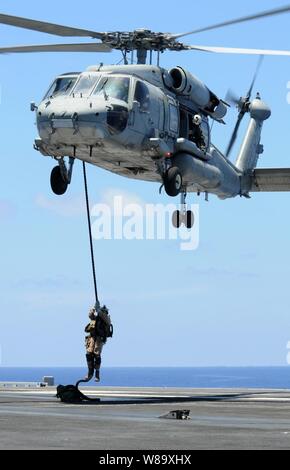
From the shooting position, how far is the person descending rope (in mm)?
Answer: 25656

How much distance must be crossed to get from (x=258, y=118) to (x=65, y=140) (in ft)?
51.0

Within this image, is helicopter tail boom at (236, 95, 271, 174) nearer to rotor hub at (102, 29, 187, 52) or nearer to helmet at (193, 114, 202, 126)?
helmet at (193, 114, 202, 126)

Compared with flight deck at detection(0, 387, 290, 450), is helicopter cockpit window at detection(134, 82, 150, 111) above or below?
above

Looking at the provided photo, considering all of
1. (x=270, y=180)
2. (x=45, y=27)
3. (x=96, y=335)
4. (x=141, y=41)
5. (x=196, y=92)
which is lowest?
(x=96, y=335)

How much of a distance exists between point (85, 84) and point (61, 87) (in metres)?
0.75

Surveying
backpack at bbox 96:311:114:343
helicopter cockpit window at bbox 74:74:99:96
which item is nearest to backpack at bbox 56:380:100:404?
backpack at bbox 96:311:114:343

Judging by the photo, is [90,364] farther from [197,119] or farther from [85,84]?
[197,119]

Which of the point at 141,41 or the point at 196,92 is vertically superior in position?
the point at 141,41

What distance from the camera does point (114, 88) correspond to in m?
30.6


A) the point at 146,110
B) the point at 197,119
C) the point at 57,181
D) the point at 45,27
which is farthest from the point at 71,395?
the point at 197,119

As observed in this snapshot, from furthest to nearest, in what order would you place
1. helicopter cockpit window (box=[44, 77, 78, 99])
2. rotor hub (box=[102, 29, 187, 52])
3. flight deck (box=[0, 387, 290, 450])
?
rotor hub (box=[102, 29, 187, 52]), helicopter cockpit window (box=[44, 77, 78, 99]), flight deck (box=[0, 387, 290, 450])

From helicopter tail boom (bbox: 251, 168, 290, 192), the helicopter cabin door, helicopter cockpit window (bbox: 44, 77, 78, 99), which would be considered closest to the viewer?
helicopter cockpit window (bbox: 44, 77, 78, 99)
